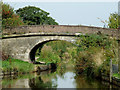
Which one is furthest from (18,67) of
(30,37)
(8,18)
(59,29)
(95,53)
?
(8,18)

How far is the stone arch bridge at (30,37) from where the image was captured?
22011mm

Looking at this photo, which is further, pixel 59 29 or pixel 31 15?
pixel 31 15

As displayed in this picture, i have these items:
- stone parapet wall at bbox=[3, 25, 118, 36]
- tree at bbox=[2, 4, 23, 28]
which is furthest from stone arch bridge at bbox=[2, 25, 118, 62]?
tree at bbox=[2, 4, 23, 28]

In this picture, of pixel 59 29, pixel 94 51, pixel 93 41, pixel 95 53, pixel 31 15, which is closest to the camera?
pixel 95 53

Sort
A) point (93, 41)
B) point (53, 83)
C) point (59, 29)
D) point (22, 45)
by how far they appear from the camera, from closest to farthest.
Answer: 1. point (53, 83)
2. point (93, 41)
3. point (59, 29)
4. point (22, 45)

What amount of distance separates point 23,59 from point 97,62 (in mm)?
8095

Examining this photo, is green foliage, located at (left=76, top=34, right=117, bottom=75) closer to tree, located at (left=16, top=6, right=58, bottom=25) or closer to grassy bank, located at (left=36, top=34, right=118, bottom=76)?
grassy bank, located at (left=36, top=34, right=118, bottom=76)

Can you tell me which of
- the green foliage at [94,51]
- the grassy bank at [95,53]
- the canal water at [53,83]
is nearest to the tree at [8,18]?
the grassy bank at [95,53]

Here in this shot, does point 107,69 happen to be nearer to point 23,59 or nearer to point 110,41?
point 110,41

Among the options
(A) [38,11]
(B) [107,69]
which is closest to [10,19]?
(B) [107,69]

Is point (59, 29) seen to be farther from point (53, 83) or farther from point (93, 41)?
point (53, 83)

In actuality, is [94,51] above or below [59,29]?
below

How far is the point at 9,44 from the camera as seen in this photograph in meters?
23.1

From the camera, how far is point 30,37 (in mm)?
22688
